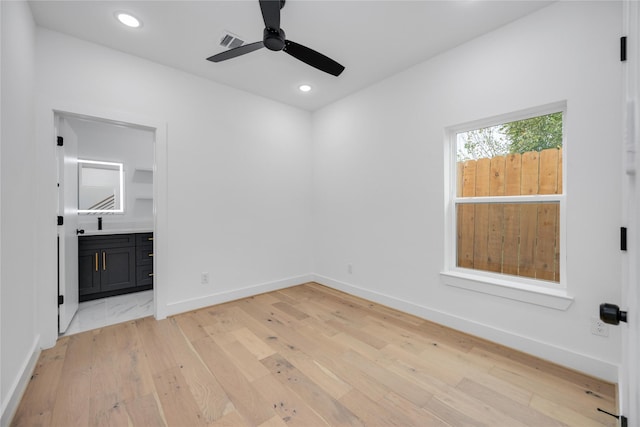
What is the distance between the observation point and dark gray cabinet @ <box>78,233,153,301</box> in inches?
132

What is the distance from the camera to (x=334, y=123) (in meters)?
3.89

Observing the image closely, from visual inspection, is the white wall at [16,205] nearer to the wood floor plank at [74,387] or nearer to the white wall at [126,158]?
the wood floor plank at [74,387]

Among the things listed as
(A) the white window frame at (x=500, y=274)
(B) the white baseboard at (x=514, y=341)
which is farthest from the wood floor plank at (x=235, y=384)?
(A) the white window frame at (x=500, y=274)

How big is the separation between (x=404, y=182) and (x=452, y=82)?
3.49 ft

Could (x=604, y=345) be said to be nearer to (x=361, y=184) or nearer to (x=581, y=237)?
(x=581, y=237)

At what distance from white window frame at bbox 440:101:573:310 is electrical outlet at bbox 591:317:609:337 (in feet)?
0.53

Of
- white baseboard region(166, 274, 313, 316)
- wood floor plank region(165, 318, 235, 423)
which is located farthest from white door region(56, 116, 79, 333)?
wood floor plank region(165, 318, 235, 423)

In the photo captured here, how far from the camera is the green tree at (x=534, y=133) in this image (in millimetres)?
2135

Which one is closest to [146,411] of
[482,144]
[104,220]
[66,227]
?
[66,227]

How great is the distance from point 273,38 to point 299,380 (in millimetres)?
2374

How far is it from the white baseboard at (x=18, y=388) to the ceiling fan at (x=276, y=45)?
8.36 ft

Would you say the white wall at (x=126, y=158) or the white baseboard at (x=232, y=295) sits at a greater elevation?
the white wall at (x=126, y=158)

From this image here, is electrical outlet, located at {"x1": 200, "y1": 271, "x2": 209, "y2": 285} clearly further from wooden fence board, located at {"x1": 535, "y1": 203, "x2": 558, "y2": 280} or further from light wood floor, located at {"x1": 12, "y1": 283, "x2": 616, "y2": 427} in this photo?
wooden fence board, located at {"x1": 535, "y1": 203, "x2": 558, "y2": 280}

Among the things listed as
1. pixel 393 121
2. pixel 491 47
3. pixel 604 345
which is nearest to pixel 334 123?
pixel 393 121
